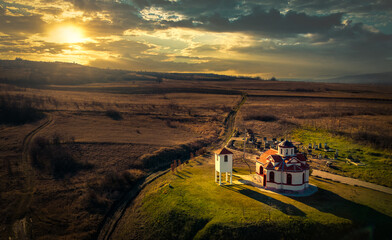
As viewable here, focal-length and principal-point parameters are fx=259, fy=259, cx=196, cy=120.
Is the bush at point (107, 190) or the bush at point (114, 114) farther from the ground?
the bush at point (114, 114)

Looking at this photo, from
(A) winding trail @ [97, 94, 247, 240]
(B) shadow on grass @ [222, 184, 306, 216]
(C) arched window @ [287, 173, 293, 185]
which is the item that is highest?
(C) arched window @ [287, 173, 293, 185]

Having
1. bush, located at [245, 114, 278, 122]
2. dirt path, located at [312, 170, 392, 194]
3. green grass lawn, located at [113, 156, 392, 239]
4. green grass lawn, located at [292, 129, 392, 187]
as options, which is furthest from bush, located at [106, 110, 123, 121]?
dirt path, located at [312, 170, 392, 194]

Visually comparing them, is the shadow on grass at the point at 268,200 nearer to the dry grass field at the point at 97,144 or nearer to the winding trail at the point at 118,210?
the winding trail at the point at 118,210

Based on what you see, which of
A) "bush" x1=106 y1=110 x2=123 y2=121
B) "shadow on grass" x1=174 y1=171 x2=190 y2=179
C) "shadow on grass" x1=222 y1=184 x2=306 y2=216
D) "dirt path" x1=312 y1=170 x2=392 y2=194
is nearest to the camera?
"shadow on grass" x1=222 y1=184 x2=306 y2=216

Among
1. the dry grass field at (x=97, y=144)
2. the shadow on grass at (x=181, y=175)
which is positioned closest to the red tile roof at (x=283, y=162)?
the shadow on grass at (x=181, y=175)

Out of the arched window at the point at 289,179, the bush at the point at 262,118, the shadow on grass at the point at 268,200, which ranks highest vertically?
the bush at the point at 262,118

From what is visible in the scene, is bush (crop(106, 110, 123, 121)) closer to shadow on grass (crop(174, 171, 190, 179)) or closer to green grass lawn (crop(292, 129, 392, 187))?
shadow on grass (crop(174, 171, 190, 179))

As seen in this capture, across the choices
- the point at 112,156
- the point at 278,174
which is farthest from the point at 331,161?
the point at 112,156
